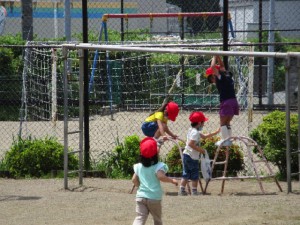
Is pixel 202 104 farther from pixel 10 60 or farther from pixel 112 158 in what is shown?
pixel 10 60

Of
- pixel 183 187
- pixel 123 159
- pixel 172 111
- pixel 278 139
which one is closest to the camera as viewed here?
pixel 183 187

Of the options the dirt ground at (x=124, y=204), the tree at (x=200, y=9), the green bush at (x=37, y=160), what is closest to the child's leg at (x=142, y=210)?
the dirt ground at (x=124, y=204)

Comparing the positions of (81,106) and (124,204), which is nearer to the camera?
(124,204)

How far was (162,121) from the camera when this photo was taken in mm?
11258

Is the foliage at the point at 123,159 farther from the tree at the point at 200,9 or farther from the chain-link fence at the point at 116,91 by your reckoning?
the tree at the point at 200,9

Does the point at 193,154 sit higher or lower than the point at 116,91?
lower

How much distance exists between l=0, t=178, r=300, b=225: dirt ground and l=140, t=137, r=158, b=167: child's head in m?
1.05

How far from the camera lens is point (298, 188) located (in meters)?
10.7

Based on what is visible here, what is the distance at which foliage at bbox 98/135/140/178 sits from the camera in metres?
12.2

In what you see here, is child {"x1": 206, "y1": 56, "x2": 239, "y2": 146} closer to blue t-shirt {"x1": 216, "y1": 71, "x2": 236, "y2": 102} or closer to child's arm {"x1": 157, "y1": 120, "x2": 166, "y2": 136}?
blue t-shirt {"x1": 216, "y1": 71, "x2": 236, "y2": 102}

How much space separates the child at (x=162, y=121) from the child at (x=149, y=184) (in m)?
2.89

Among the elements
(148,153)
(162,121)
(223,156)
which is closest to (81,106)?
(162,121)

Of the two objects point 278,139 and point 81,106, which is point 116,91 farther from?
point 278,139

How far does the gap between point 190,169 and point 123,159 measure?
180cm
